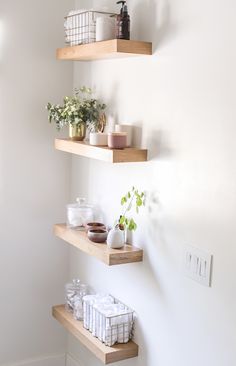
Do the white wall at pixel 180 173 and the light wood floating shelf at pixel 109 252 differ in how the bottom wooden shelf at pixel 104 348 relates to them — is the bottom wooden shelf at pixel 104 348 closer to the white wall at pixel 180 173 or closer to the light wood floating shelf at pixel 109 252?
the white wall at pixel 180 173

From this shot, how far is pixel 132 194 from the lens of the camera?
7.65 feet

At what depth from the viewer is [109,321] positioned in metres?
2.28

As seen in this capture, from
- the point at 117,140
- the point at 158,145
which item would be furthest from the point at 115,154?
the point at 158,145

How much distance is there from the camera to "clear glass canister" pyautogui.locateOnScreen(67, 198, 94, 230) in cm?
262

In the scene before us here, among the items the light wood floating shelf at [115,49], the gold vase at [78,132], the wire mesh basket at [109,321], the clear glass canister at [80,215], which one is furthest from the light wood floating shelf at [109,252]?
the light wood floating shelf at [115,49]

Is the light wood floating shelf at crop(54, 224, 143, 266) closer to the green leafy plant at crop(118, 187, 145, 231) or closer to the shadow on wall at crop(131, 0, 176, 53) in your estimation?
the green leafy plant at crop(118, 187, 145, 231)

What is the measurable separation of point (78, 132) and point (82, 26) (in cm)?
51

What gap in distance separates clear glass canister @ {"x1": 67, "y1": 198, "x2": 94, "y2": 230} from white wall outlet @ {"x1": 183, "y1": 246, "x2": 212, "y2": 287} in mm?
779

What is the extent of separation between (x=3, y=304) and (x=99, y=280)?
0.58 metres

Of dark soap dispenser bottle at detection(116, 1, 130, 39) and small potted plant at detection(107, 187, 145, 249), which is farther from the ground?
dark soap dispenser bottle at detection(116, 1, 130, 39)

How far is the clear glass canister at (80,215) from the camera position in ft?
8.61

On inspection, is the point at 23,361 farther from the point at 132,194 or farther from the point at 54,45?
the point at 54,45

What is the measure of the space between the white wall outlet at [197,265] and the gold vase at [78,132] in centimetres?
90

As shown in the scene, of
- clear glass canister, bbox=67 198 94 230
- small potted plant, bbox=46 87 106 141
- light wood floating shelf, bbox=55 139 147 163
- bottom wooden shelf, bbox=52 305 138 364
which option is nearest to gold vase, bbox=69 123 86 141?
small potted plant, bbox=46 87 106 141
